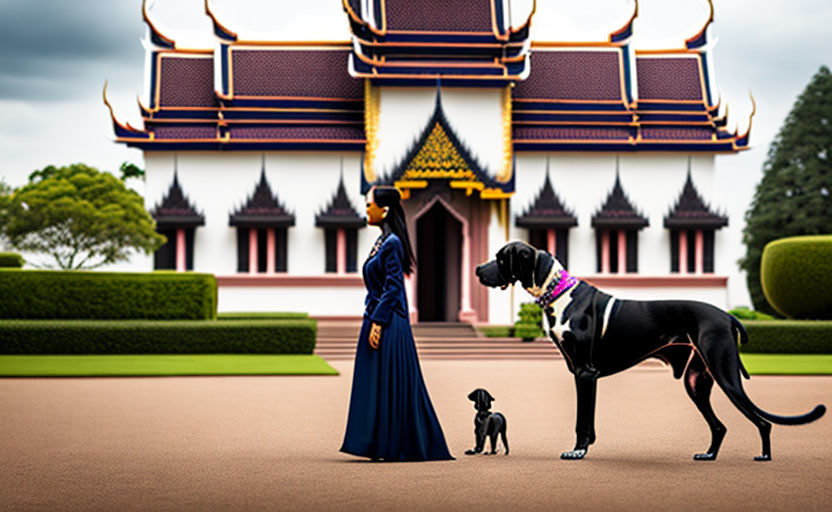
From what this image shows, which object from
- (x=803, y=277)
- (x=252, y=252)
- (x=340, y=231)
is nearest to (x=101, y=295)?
(x=252, y=252)

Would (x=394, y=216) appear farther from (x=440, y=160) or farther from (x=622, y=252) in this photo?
(x=622, y=252)

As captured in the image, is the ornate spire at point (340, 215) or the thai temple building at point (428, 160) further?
the ornate spire at point (340, 215)

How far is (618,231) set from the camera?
94.2 feet

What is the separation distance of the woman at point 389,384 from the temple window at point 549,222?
20027 mm

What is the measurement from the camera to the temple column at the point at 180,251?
90.6 ft

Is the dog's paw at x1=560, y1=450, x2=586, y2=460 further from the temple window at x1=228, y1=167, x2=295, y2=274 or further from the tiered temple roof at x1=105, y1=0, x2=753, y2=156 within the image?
the temple window at x1=228, y1=167, x2=295, y2=274

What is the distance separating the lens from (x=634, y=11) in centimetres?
2984

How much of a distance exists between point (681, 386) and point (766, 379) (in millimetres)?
1853

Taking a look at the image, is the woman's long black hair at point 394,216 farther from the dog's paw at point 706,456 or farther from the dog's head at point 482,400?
the dog's paw at point 706,456

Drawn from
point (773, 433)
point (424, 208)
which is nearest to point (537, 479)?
point (773, 433)

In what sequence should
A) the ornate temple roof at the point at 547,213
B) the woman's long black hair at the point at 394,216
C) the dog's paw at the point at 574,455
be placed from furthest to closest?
the ornate temple roof at the point at 547,213 < the woman's long black hair at the point at 394,216 < the dog's paw at the point at 574,455

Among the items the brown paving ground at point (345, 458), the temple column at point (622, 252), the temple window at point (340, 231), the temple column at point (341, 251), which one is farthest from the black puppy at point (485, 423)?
the temple column at point (622, 252)

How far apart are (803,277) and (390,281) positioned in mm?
17634

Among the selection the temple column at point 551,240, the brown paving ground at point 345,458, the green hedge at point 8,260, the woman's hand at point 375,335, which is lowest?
the brown paving ground at point 345,458
